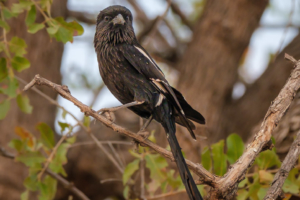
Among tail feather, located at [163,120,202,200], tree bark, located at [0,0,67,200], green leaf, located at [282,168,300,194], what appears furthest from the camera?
tree bark, located at [0,0,67,200]

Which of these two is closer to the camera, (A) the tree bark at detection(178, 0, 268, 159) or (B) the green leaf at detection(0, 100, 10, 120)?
(B) the green leaf at detection(0, 100, 10, 120)

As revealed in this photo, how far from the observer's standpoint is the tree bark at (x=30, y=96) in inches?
157

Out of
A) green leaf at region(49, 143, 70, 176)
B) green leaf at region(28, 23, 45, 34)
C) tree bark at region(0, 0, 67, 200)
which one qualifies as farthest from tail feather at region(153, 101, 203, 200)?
tree bark at region(0, 0, 67, 200)

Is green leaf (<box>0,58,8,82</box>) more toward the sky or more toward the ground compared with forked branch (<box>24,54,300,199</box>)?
more toward the sky

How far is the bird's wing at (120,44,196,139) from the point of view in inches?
103

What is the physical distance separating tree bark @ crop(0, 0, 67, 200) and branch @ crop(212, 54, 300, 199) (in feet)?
8.45

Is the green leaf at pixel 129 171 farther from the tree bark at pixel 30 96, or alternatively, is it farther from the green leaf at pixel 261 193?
the tree bark at pixel 30 96

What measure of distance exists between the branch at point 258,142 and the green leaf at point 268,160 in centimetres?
65

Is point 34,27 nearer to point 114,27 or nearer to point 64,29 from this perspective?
point 64,29

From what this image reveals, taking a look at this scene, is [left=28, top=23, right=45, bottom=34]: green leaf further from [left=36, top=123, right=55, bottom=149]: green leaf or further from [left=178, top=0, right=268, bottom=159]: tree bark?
[left=178, top=0, right=268, bottom=159]: tree bark

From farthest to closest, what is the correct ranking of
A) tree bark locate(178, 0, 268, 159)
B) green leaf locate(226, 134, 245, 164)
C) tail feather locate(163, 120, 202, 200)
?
tree bark locate(178, 0, 268, 159) → green leaf locate(226, 134, 245, 164) → tail feather locate(163, 120, 202, 200)

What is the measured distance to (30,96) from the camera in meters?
4.22

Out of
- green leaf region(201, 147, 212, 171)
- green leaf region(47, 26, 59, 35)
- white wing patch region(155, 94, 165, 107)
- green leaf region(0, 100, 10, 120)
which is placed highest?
green leaf region(47, 26, 59, 35)

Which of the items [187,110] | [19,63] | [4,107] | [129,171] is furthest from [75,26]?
[129,171]
